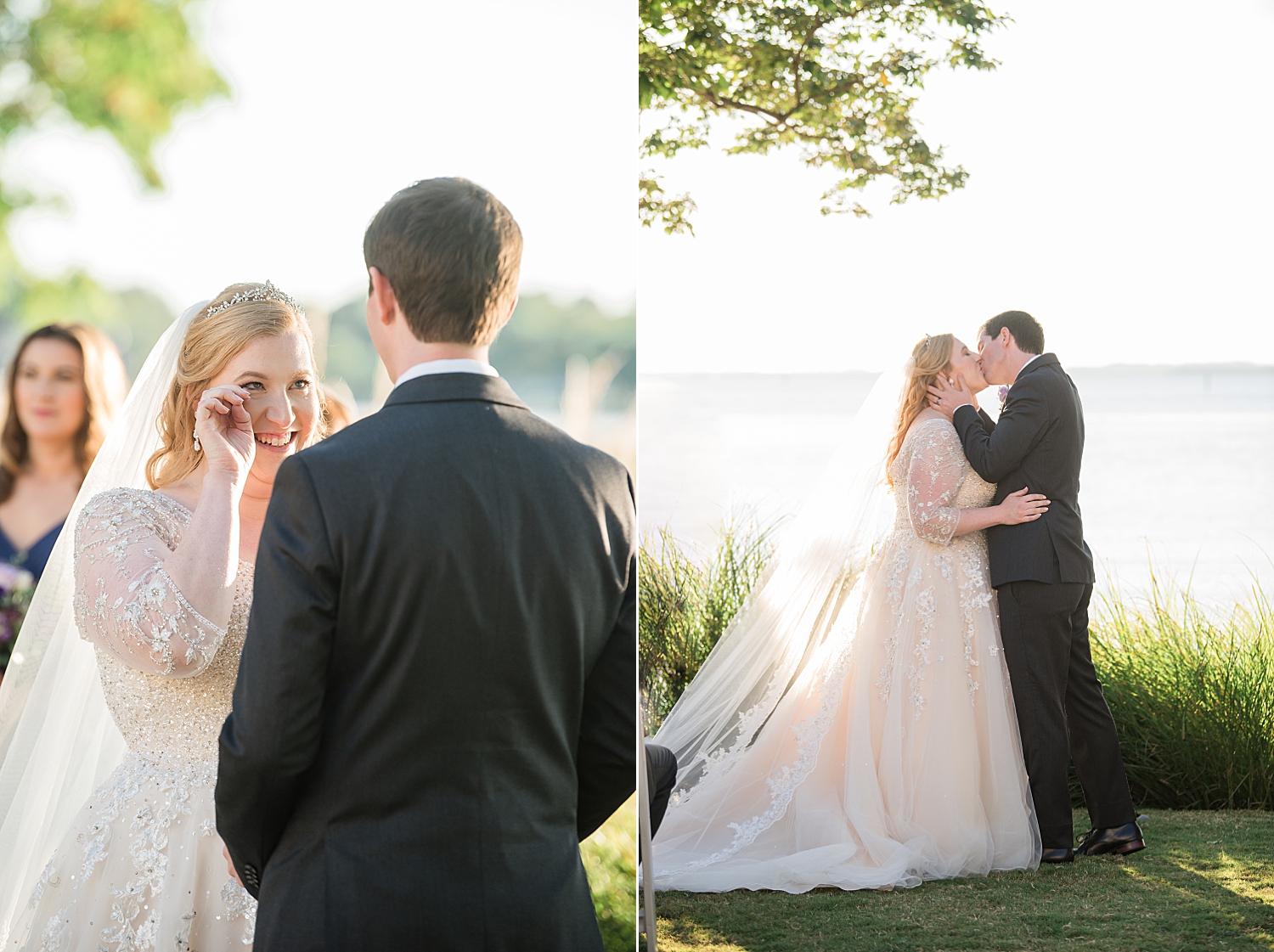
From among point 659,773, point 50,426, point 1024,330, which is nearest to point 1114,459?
point 1024,330

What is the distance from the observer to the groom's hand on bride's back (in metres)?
4.05

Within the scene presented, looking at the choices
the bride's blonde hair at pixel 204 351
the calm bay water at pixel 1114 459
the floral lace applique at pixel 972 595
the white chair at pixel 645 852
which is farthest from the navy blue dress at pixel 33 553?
the floral lace applique at pixel 972 595

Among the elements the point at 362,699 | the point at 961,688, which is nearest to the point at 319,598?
the point at 362,699

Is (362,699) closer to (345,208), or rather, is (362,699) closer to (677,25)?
(345,208)

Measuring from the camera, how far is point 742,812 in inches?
146

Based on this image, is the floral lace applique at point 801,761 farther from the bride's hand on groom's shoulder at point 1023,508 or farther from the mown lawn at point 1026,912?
the bride's hand on groom's shoulder at point 1023,508

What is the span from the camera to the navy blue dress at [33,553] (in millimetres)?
3129

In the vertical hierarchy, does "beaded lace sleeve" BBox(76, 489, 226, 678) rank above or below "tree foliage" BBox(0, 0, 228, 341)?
below

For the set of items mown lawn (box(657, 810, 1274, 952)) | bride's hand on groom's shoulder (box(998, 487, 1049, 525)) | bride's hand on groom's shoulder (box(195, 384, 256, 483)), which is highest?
bride's hand on groom's shoulder (box(195, 384, 256, 483))

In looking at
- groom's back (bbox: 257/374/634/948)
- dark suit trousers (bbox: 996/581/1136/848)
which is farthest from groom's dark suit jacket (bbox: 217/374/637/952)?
dark suit trousers (bbox: 996/581/1136/848)

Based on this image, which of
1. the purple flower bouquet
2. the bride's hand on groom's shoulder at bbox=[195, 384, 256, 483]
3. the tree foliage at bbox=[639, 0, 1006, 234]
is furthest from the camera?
the tree foliage at bbox=[639, 0, 1006, 234]

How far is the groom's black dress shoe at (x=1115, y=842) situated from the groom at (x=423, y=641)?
306 cm

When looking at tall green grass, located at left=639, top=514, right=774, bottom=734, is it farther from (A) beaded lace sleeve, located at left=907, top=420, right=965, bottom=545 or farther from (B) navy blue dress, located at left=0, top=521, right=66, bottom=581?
(B) navy blue dress, located at left=0, top=521, right=66, bottom=581

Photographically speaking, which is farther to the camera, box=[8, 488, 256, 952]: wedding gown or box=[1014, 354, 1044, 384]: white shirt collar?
box=[1014, 354, 1044, 384]: white shirt collar
